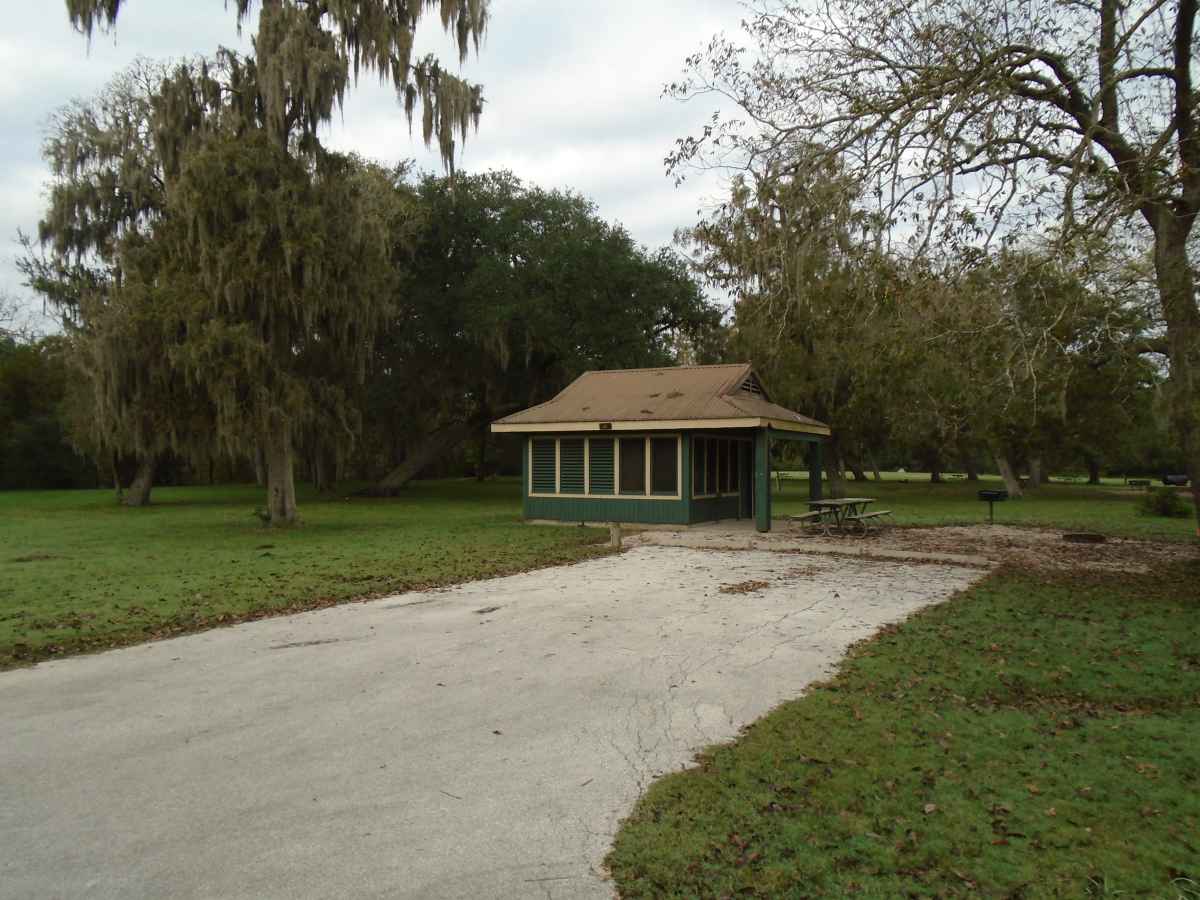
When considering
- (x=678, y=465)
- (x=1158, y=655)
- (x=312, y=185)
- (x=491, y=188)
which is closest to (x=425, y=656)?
(x=1158, y=655)

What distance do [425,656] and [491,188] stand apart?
29.5 meters

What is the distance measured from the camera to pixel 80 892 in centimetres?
311

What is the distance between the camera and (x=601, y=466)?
2005cm

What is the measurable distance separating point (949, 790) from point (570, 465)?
54.6 feet

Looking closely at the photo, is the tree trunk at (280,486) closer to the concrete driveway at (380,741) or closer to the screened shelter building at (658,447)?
the screened shelter building at (658,447)

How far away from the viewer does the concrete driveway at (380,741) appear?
333cm

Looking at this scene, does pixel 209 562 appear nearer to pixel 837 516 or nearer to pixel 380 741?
pixel 380 741

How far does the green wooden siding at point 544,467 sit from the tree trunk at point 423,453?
47.7 feet

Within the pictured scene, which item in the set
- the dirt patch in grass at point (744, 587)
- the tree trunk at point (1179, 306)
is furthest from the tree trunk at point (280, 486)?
the tree trunk at point (1179, 306)

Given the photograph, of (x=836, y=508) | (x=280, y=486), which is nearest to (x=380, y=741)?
(x=836, y=508)

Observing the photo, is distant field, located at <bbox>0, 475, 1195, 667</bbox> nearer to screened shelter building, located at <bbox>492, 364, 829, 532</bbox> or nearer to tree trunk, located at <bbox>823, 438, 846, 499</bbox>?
screened shelter building, located at <bbox>492, 364, 829, 532</bbox>

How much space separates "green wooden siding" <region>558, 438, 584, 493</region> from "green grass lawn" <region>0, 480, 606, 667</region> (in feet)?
5.30

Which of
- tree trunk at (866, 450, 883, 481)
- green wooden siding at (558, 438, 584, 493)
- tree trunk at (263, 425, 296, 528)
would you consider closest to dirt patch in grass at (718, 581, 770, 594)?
green wooden siding at (558, 438, 584, 493)

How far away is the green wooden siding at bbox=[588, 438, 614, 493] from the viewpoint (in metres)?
19.9
